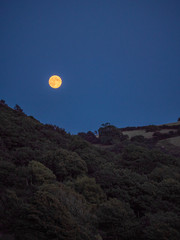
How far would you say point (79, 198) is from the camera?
7996 millimetres

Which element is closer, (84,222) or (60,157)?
(84,222)

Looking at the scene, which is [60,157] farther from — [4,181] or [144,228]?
[144,228]

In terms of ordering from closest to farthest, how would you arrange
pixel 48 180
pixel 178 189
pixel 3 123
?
pixel 48 180
pixel 178 189
pixel 3 123

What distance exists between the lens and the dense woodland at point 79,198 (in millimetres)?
5473

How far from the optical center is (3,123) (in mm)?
17531

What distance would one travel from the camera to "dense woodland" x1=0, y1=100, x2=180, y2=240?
547 centimetres

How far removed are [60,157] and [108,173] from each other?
3867mm

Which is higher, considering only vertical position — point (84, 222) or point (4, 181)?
point (4, 181)

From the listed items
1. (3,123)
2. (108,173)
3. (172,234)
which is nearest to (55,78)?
(3,123)

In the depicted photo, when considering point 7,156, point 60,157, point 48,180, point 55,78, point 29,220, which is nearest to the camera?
point 29,220

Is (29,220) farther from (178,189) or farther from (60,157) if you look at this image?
(178,189)

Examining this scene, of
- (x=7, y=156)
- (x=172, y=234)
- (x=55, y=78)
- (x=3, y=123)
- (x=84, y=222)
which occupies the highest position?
(x=55, y=78)

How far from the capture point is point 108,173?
12344mm

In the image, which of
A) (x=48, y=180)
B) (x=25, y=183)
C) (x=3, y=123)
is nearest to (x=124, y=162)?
(x=48, y=180)
